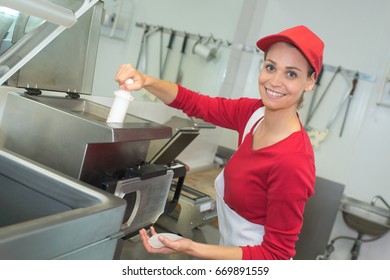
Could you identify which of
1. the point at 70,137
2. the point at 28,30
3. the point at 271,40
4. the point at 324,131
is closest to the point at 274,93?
the point at 271,40

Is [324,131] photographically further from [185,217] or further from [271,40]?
[271,40]

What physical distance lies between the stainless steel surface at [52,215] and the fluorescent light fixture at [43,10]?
11.9 inches

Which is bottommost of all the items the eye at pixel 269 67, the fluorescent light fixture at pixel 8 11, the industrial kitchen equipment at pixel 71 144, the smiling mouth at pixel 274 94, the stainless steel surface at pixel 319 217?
the stainless steel surface at pixel 319 217

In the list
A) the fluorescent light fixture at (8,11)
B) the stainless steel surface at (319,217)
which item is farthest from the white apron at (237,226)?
the stainless steel surface at (319,217)

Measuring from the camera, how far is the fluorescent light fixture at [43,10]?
653 millimetres

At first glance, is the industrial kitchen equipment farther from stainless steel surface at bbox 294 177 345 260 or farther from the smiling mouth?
stainless steel surface at bbox 294 177 345 260

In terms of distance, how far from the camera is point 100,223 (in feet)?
2.15

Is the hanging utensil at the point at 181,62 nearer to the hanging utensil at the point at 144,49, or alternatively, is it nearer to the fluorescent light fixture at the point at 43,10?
the hanging utensil at the point at 144,49

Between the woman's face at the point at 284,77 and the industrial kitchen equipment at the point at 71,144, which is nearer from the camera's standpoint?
the industrial kitchen equipment at the point at 71,144

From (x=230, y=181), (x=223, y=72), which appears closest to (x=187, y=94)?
(x=230, y=181)

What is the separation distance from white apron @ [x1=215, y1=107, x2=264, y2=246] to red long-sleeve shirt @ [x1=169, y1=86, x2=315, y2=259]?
2cm

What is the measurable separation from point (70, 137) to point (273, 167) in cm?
46

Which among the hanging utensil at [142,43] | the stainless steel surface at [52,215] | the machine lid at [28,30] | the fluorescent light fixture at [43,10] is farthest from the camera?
the hanging utensil at [142,43]

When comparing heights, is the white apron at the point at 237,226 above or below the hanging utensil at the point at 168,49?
below
